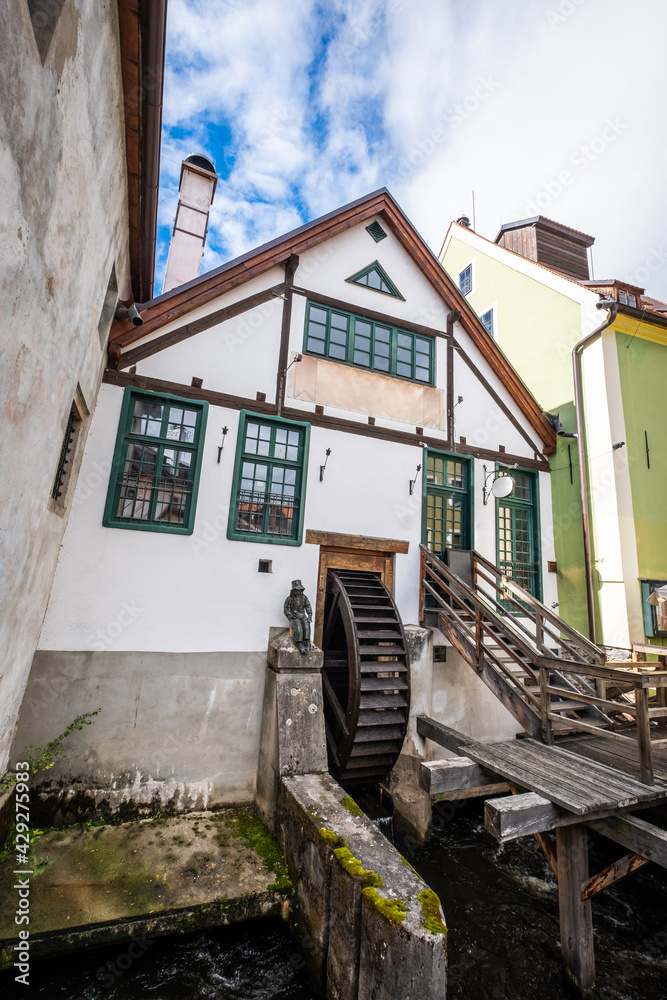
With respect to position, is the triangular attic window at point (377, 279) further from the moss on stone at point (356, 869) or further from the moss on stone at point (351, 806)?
the moss on stone at point (356, 869)

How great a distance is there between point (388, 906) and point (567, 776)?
8.30 feet

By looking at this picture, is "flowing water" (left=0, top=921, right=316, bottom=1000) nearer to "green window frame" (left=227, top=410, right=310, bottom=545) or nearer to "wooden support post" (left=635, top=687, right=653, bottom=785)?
"wooden support post" (left=635, top=687, right=653, bottom=785)

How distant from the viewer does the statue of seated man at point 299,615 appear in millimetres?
5953

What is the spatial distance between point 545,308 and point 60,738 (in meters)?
12.4

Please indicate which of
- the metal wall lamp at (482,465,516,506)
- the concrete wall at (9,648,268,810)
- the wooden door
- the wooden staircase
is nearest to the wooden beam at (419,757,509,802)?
the wooden staircase

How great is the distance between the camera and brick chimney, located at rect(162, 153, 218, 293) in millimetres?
9734

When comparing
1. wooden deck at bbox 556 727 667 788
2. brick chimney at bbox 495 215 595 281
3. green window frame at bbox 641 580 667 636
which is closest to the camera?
wooden deck at bbox 556 727 667 788

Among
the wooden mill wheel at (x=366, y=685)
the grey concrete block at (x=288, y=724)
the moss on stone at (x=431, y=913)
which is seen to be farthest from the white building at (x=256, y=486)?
the moss on stone at (x=431, y=913)

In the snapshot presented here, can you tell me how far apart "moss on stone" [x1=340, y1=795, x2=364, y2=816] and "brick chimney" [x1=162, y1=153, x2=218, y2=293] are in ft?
32.4

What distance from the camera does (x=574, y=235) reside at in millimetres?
12922

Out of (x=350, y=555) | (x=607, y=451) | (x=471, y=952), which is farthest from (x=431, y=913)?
(x=607, y=451)

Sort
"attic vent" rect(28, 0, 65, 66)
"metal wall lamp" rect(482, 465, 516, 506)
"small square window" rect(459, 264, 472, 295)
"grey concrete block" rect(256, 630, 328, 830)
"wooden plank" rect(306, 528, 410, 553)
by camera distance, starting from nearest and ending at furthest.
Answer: "attic vent" rect(28, 0, 65, 66) < "grey concrete block" rect(256, 630, 328, 830) < "wooden plank" rect(306, 528, 410, 553) < "metal wall lamp" rect(482, 465, 516, 506) < "small square window" rect(459, 264, 472, 295)

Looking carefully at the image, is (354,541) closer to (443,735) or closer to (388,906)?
(443,735)

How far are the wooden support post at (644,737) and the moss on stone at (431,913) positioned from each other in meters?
2.61
